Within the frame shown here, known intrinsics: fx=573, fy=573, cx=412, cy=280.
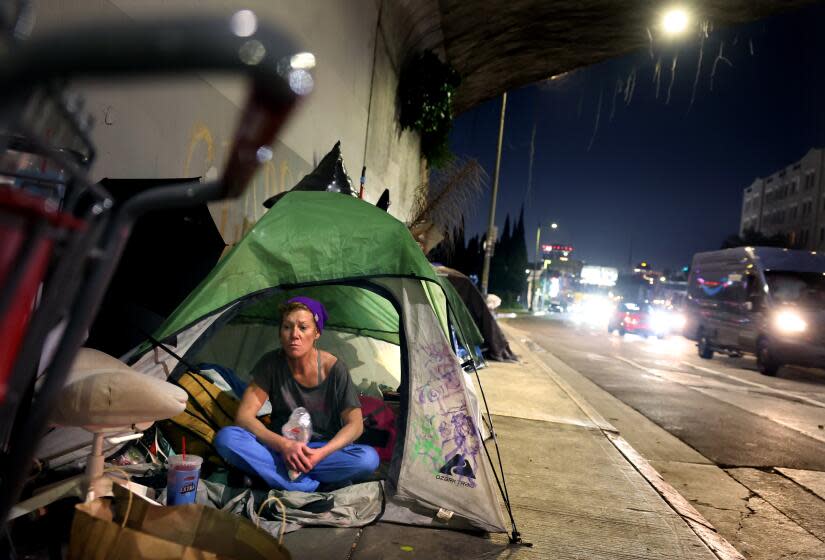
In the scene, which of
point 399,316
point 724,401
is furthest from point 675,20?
point 399,316

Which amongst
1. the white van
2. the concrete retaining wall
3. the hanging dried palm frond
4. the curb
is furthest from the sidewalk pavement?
the white van

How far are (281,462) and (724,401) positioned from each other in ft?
27.7

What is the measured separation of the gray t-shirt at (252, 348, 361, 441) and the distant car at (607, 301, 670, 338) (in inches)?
992

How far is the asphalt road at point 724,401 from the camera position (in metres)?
6.56

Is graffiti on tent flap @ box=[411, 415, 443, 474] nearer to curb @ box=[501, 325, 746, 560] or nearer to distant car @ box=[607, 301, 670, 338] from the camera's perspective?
curb @ box=[501, 325, 746, 560]

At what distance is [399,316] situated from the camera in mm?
4168

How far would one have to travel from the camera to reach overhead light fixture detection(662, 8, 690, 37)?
13.2m

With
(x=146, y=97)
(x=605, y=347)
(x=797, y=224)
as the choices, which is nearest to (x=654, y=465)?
(x=146, y=97)

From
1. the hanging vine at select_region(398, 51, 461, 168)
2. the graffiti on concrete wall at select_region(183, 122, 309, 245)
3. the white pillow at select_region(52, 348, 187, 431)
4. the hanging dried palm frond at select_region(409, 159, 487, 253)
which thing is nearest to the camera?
the white pillow at select_region(52, 348, 187, 431)

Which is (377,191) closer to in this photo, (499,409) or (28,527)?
(499,409)

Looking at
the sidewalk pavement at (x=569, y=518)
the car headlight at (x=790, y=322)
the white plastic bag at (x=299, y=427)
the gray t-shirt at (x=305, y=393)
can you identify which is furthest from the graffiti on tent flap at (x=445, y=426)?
the car headlight at (x=790, y=322)

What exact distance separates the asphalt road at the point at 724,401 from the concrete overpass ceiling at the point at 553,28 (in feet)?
27.3

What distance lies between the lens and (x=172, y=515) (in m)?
2.28

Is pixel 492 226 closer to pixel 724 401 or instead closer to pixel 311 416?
pixel 724 401
